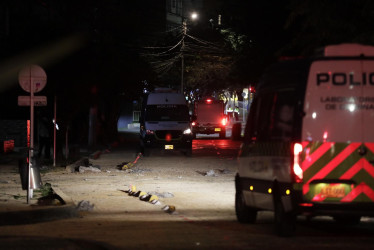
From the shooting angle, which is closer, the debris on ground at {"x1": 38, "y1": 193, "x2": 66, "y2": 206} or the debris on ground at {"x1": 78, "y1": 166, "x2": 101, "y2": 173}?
the debris on ground at {"x1": 38, "y1": 193, "x2": 66, "y2": 206}

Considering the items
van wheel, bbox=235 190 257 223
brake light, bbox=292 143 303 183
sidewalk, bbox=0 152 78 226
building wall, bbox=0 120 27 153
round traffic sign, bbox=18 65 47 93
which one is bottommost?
sidewalk, bbox=0 152 78 226

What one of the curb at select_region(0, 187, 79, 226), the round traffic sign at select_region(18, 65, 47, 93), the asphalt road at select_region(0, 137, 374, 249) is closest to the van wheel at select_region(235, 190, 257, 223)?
the asphalt road at select_region(0, 137, 374, 249)

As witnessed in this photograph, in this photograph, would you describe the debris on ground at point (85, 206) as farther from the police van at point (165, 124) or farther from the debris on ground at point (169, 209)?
the police van at point (165, 124)

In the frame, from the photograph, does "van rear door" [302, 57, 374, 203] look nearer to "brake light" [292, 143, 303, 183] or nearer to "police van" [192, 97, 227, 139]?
"brake light" [292, 143, 303, 183]

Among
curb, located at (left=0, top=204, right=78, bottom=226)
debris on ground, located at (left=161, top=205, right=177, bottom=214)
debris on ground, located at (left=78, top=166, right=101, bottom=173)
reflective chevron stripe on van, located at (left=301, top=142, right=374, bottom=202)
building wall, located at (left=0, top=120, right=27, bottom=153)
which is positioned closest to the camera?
reflective chevron stripe on van, located at (left=301, top=142, right=374, bottom=202)

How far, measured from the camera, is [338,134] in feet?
33.6

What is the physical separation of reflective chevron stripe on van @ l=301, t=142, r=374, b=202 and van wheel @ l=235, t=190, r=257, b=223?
216 cm

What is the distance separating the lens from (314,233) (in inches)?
450

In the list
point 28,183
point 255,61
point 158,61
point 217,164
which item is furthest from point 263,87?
point 158,61

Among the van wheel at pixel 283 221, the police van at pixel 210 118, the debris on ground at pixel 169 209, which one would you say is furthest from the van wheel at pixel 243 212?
the police van at pixel 210 118

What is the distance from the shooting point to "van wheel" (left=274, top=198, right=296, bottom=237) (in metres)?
10.7

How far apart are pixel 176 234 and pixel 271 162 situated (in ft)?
5.84

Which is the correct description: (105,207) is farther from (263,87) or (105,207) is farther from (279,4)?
(279,4)

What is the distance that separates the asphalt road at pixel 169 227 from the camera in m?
10.5
